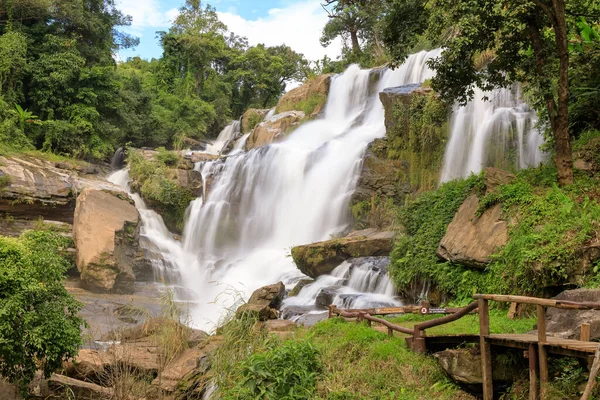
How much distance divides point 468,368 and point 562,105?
619 cm

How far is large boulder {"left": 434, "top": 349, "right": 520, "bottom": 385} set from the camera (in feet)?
21.2

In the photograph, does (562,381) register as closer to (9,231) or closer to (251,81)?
Answer: (9,231)

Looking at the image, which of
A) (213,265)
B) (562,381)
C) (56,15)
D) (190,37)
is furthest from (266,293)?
(190,37)

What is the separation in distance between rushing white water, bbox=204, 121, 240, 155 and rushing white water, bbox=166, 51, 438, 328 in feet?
31.1

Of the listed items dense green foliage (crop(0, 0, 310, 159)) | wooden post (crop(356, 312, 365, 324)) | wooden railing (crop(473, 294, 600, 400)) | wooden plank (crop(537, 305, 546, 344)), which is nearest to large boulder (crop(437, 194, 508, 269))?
wooden post (crop(356, 312, 365, 324))

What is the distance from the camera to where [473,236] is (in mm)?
11383

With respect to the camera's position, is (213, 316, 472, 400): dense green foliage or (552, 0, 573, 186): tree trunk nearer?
(213, 316, 472, 400): dense green foliage

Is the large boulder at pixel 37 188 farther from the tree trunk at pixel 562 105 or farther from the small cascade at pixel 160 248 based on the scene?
the tree trunk at pixel 562 105

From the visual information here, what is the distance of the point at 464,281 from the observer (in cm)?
1098

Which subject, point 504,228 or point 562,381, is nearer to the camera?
point 562,381

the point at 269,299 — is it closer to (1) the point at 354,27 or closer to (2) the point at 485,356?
(2) the point at 485,356

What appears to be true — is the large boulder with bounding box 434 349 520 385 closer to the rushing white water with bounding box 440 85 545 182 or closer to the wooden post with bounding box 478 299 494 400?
the wooden post with bounding box 478 299 494 400

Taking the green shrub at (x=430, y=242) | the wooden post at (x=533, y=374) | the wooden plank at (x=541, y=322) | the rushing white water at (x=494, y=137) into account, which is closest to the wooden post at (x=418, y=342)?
the wooden post at (x=533, y=374)

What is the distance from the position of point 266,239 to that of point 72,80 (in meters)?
13.0
